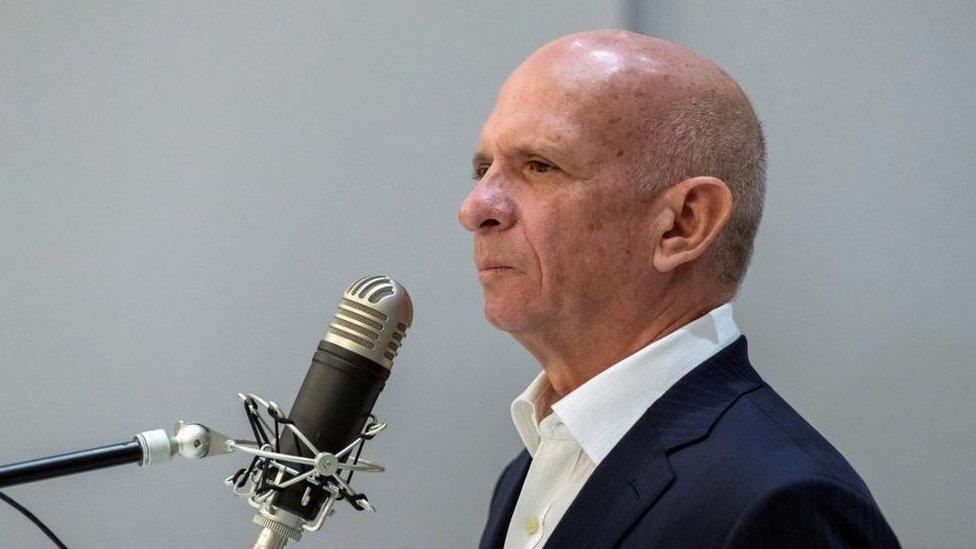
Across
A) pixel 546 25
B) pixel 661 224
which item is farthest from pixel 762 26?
pixel 661 224

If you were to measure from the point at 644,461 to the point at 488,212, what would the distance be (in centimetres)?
37

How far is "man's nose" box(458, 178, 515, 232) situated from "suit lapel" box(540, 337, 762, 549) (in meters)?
0.30

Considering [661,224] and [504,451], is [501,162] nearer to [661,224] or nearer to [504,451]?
[661,224]

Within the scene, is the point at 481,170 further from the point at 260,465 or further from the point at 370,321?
the point at 260,465

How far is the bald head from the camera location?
4.86ft

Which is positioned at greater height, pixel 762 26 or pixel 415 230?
pixel 762 26

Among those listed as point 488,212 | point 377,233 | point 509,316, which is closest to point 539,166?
point 488,212

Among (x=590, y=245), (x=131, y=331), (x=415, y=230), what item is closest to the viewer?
(x=590, y=245)

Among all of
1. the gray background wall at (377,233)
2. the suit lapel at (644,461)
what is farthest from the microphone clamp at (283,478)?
the gray background wall at (377,233)

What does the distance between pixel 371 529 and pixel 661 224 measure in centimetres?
102

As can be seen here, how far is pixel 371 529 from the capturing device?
7.29 feet

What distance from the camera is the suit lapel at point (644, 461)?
1.32 metres

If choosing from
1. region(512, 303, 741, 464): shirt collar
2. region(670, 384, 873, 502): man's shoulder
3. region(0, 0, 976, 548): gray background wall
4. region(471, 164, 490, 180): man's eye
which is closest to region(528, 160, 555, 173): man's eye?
region(471, 164, 490, 180): man's eye

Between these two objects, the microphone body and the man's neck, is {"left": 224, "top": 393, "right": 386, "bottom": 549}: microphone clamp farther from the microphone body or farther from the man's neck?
the man's neck
